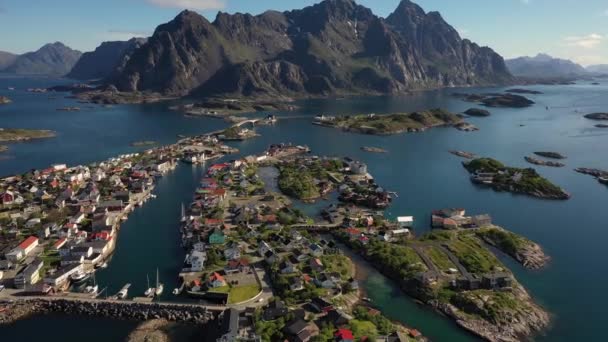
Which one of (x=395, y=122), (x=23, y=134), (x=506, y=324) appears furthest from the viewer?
(x=395, y=122)

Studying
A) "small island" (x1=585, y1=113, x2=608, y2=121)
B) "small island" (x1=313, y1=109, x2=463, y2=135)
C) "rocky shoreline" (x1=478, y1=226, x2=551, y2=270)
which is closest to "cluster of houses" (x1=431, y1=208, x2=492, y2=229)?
"rocky shoreline" (x1=478, y1=226, x2=551, y2=270)

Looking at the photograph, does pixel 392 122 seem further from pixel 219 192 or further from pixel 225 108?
pixel 219 192

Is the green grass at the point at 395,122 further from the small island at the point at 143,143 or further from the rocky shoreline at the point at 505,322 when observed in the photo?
the rocky shoreline at the point at 505,322

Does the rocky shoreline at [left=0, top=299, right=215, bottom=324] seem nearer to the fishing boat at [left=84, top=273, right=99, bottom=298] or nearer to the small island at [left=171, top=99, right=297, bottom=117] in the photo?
the fishing boat at [left=84, top=273, right=99, bottom=298]

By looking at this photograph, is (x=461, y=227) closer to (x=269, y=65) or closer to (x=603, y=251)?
(x=603, y=251)

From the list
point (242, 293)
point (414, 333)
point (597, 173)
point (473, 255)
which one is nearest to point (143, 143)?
point (242, 293)

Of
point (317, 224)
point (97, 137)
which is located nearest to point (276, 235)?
point (317, 224)

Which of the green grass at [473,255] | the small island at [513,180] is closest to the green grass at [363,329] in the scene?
the green grass at [473,255]
